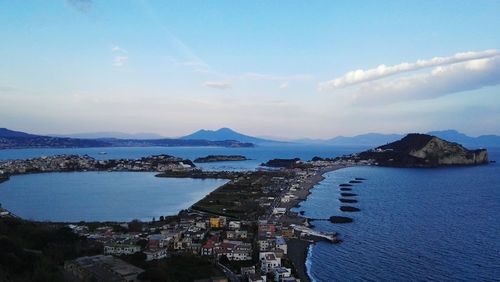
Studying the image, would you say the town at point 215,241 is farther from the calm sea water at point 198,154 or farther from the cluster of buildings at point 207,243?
the calm sea water at point 198,154

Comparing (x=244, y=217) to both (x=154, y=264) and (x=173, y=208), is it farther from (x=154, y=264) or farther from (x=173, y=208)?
(x=154, y=264)

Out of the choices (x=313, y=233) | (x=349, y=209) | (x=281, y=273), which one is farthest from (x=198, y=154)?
(x=281, y=273)

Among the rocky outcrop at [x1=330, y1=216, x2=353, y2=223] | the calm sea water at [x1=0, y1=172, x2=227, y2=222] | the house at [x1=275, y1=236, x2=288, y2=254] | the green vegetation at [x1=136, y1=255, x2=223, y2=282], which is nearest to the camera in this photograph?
the green vegetation at [x1=136, y1=255, x2=223, y2=282]

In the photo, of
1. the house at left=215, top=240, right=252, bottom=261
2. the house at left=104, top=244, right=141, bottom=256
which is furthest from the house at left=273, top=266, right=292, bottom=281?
the house at left=104, top=244, right=141, bottom=256

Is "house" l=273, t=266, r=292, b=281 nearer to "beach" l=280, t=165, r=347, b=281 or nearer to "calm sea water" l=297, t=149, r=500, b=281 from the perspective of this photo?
"beach" l=280, t=165, r=347, b=281

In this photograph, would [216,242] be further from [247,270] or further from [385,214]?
[385,214]
